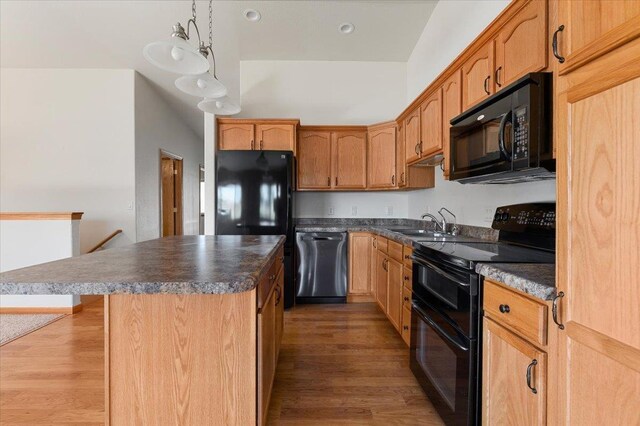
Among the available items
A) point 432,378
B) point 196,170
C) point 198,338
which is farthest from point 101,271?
point 196,170

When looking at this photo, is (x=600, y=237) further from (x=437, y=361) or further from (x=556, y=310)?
(x=437, y=361)

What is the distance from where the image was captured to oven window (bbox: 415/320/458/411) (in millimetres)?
1377

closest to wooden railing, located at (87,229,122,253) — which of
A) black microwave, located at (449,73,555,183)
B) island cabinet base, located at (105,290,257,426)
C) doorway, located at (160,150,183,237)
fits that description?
doorway, located at (160,150,183,237)

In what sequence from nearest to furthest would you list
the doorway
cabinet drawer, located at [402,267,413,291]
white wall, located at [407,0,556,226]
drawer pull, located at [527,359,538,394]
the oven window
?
drawer pull, located at [527,359,538,394] < the oven window < white wall, located at [407,0,556,226] < cabinet drawer, located at [402,267,413,291] < the doorway

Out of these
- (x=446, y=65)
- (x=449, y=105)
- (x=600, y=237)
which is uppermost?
(x=446, y=65)

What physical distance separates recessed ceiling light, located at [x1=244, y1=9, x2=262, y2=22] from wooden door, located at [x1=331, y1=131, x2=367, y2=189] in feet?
4.85

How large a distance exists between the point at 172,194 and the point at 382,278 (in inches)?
198

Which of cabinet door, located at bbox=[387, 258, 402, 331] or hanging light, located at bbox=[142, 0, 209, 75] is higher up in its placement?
hanging light, located at bbox=[142, 0, 209, 75]

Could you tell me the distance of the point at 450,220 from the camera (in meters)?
2.80

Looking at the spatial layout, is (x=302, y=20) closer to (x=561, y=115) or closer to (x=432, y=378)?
(x=561, y=115)

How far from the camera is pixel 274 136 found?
11.5 ft

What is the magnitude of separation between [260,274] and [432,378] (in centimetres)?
123

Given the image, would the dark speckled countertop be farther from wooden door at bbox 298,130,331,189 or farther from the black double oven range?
wooden door at bbox 298,130,331,189

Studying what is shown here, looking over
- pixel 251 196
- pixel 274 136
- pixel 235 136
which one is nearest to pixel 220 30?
pixel 235 136
